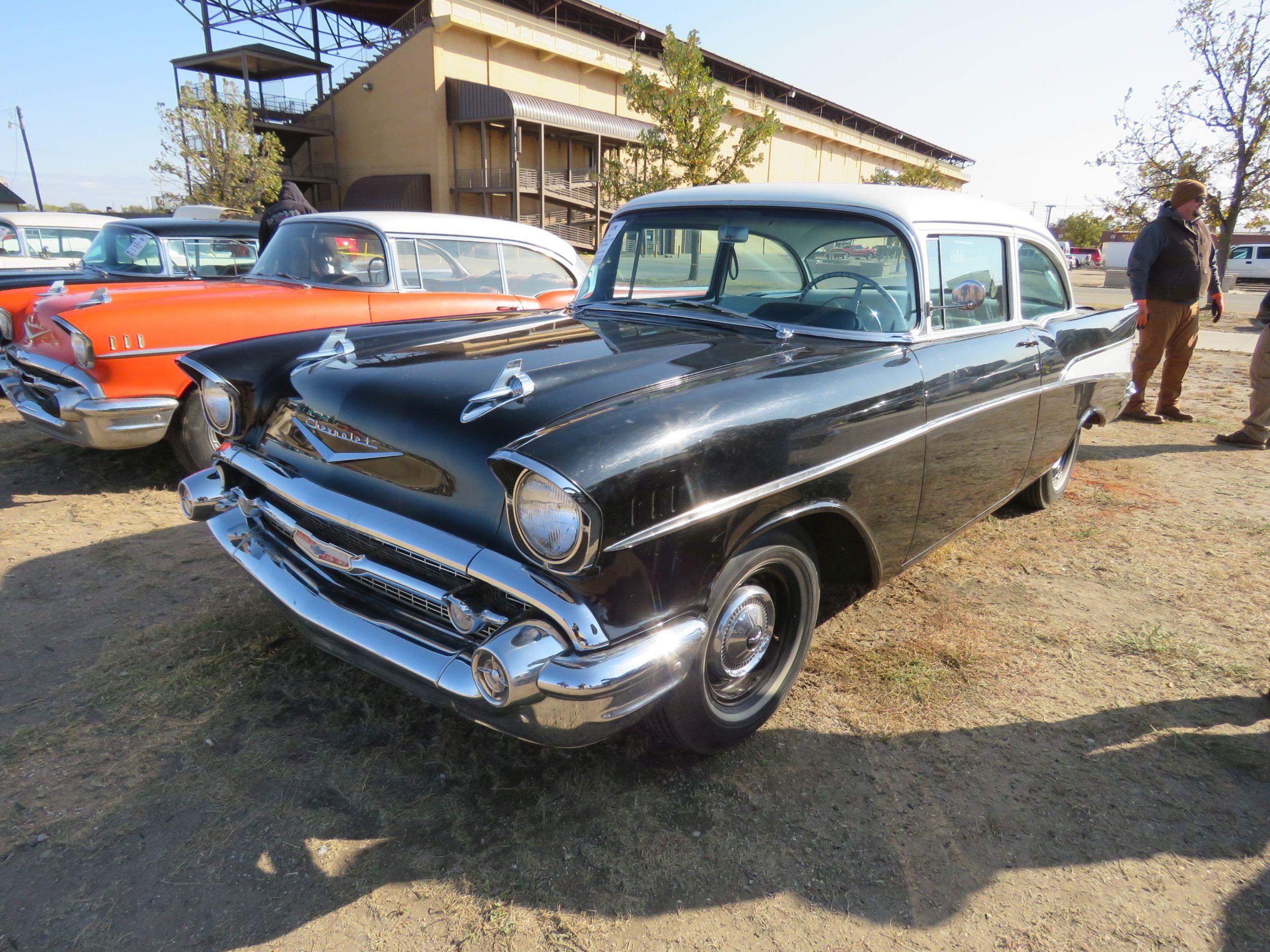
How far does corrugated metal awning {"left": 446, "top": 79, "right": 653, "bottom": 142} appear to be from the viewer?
2338 centimetres

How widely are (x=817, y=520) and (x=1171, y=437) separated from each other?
5.40 meters

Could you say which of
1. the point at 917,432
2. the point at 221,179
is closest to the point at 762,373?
the point at 917,432

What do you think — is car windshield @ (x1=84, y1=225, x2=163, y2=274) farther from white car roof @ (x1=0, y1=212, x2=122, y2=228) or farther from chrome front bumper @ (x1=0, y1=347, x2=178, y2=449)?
white car roof @ (x1=0, y1=212, x2=122, y2=228)

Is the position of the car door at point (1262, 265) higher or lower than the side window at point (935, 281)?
lower

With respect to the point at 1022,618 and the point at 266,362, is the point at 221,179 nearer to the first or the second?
the point at 266,362

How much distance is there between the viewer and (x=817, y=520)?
243 cm

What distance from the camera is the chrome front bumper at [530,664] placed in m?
1.73

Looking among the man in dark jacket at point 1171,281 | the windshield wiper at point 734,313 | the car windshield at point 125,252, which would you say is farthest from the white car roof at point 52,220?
the man in dark jacket at point 1171,281

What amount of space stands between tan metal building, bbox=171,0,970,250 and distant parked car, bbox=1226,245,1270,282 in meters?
19.3

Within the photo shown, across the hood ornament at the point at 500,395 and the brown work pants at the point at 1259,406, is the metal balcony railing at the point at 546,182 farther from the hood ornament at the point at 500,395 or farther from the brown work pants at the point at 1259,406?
the hood ornament at the point at 500,395

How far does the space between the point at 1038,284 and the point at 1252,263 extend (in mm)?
34339

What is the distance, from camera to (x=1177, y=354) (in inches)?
261

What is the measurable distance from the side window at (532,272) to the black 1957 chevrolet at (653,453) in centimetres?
223

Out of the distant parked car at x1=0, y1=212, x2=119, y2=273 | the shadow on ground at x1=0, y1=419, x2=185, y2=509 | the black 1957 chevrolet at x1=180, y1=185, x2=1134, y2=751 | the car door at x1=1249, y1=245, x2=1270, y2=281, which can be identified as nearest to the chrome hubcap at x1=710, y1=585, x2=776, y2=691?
the black 1957 chevrolet at x1=180, y1=185, x2=1134, y2=751
